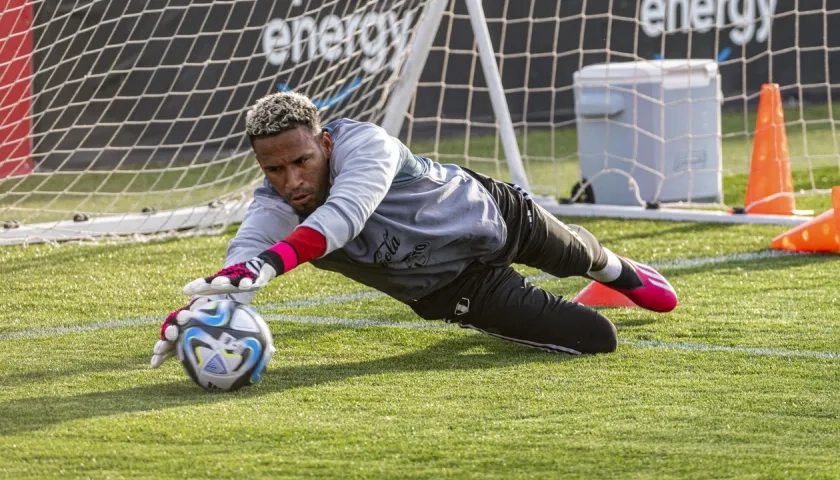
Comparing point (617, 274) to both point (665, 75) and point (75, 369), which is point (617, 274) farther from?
point (665, 75)

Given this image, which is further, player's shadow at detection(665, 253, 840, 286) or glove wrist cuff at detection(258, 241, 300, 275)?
player's shadow at detection(665, 253, 840, 286)

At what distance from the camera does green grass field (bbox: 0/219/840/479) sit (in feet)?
8.45

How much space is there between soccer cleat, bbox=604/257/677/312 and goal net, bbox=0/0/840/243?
2.25 m

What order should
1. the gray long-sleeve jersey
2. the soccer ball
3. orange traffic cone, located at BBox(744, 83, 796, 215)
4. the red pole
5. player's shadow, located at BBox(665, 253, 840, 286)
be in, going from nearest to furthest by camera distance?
the soccer ball < the gray long-sleeve jersey < player's shadow, located at BBox(665, 253, 840, 286) < the red pole < orange traffic cone, located at BBox(744, 83, 796, 215)

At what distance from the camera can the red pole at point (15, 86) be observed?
6.38 meters

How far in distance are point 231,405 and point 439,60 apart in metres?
7.89

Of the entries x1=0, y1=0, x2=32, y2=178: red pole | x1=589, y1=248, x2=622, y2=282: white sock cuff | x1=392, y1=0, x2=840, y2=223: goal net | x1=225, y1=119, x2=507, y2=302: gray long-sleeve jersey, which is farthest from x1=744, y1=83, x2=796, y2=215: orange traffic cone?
x1=0, y1=0, x2=32, y2=178: red pole

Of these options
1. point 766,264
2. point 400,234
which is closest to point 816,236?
point 766,264

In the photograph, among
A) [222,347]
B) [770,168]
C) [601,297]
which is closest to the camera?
[222,347]

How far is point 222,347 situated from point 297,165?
548 millimetres

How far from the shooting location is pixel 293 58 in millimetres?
8555

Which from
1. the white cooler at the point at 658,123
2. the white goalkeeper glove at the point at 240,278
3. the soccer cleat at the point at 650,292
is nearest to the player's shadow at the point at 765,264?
the soccer cleat at the point at 650,292

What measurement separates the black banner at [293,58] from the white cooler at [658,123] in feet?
1.10

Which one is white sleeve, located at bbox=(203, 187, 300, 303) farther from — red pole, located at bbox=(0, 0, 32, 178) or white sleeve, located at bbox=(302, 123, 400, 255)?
red pole, located at bbox=(0, 0, 32, 178)
